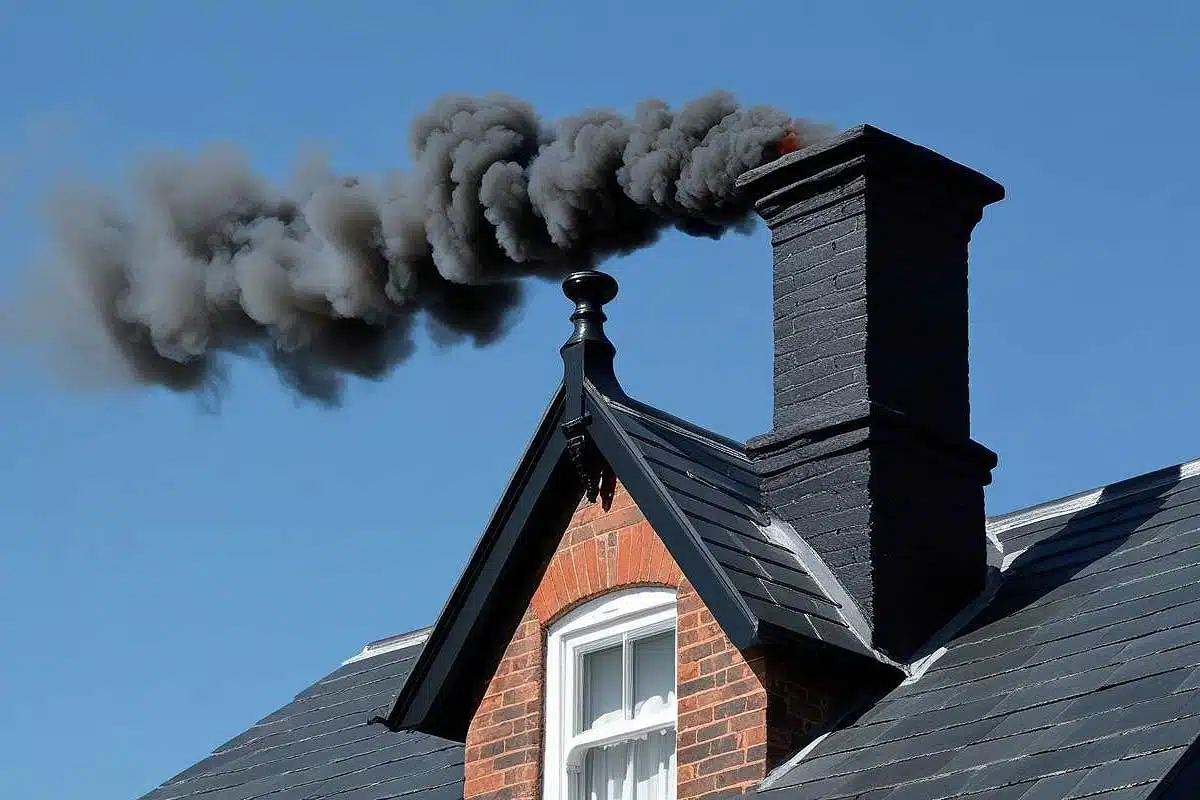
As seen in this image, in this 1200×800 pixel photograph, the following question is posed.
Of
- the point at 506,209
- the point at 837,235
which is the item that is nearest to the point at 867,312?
the point at 837,235

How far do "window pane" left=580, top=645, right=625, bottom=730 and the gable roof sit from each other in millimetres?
521

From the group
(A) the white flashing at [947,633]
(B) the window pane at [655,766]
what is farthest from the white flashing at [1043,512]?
(B) the window pane at [655,766]

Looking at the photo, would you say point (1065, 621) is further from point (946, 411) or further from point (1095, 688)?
point (946, 411)

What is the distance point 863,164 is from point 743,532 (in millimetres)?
1982

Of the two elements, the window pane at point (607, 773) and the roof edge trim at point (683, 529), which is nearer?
the roof edge trim at point (683, 529)

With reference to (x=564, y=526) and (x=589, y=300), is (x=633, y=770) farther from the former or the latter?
(x=589, y=300)

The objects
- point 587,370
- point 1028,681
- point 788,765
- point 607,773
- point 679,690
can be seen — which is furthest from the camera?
point 587,370

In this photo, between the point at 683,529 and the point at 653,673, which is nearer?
the point at 683,529

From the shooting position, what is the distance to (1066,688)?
8.66 metres

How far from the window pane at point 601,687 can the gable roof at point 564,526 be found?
1.71 ft

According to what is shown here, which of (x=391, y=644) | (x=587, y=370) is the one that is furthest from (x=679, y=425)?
(x=391, y=644)

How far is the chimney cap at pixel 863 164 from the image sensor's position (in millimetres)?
11039

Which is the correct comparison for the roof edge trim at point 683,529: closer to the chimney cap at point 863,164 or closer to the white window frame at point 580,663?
the white window frame at point 580,663

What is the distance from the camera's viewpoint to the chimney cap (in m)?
11.0
